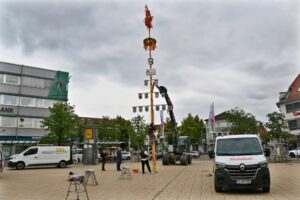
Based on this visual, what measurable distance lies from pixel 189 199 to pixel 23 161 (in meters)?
25.4

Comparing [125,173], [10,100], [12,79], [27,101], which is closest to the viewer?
[125,173]

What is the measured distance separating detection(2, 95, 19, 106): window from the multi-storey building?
143ft

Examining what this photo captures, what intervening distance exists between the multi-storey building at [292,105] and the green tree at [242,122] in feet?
44.4

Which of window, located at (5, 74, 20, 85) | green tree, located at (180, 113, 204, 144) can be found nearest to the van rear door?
window, located at (5, 74, 20, 85)

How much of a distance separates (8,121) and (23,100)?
4.03 metres

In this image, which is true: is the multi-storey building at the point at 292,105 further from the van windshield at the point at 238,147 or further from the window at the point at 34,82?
the van windshield at the point at 238,147

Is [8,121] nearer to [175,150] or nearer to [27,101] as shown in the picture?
[27,101]

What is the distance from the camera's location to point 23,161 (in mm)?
31953

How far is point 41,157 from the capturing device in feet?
108

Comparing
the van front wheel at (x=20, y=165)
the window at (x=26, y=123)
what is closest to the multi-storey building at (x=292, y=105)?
the window at (x=26, y=123)

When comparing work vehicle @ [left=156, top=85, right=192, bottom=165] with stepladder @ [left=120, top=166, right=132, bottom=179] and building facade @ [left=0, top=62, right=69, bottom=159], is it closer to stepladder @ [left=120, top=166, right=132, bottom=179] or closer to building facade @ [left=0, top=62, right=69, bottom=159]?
stepladder @ [left=120, top=166, right=132, bottom=179]

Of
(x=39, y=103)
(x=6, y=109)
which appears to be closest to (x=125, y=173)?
(x=6, y=109)

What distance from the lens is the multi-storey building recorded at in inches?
2188

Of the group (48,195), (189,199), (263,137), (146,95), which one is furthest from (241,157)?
(263,137)
